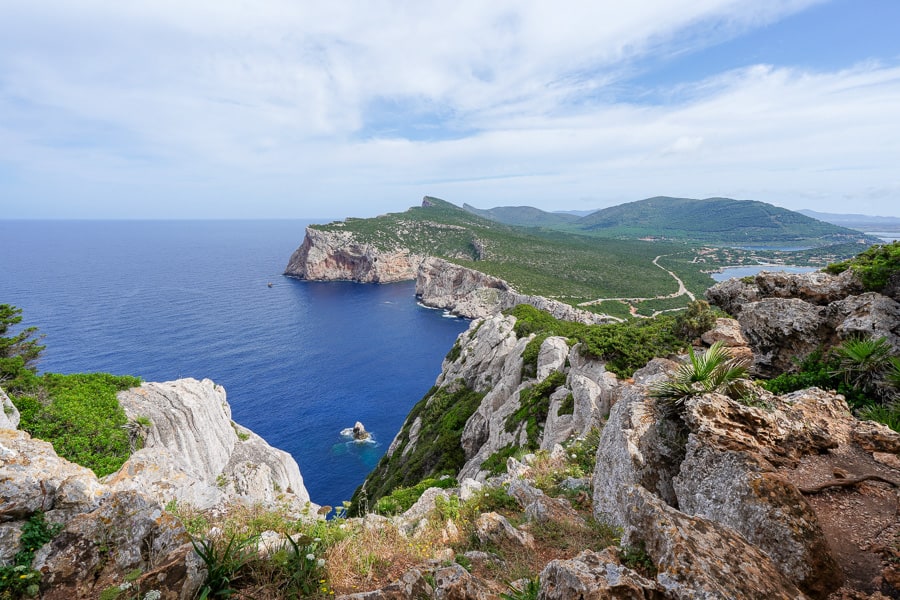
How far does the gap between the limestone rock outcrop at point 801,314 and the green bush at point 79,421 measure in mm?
29681

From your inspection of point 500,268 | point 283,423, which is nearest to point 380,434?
point 283,423

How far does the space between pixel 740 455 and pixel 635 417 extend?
3092 mm

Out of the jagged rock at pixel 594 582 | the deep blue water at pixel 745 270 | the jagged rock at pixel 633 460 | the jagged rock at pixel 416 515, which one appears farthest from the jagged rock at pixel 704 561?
the deep blue water at pixel 745 270

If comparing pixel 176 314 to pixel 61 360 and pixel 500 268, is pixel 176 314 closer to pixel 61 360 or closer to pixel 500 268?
pixel 61 360

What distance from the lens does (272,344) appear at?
90.0 metres

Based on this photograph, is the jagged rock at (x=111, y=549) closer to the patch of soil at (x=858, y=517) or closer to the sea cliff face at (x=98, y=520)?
the sea cliff face at (x=98, y=520)

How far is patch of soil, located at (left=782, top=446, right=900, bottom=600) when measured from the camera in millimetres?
6074

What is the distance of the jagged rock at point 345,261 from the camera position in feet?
554

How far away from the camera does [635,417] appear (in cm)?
1090

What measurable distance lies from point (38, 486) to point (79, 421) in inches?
641

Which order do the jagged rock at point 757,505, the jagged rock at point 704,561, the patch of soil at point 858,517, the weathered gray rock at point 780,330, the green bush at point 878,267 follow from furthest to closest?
the weathered gray rock at point 780,330
the green bush at point 878,267
the jagged rock at point 757,505
the patch of soil at point 858,517
the jagged rock at point 704,561

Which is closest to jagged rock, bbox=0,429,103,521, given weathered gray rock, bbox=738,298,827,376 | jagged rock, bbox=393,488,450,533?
jagged rock, bbox=393,488,450,533

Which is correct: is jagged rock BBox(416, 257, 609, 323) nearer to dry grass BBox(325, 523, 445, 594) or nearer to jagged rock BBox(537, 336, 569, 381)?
jagged rock BBox(537, 336, 569, 381)

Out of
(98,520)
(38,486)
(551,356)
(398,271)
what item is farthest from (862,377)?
(398,271)
